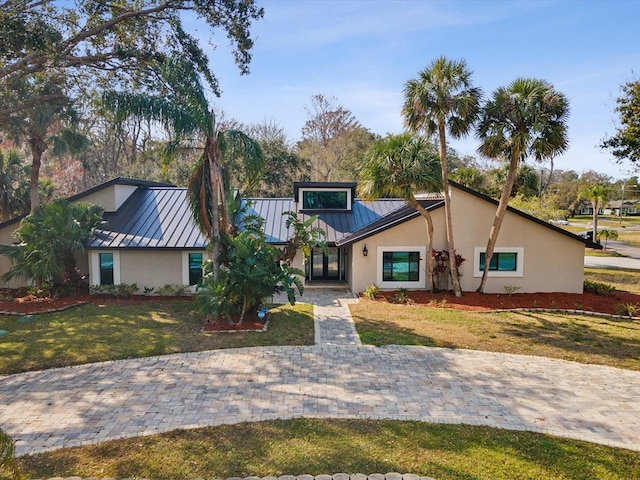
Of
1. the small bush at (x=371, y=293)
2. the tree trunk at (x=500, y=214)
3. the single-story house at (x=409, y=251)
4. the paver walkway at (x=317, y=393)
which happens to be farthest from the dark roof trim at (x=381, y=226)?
the paver walkway at (x=317, y=393)

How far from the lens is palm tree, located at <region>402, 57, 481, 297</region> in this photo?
14.1m

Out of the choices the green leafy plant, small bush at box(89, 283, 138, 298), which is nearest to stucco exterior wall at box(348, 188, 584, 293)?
the green leafy plant

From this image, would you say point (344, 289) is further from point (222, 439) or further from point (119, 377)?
point (222, 439)

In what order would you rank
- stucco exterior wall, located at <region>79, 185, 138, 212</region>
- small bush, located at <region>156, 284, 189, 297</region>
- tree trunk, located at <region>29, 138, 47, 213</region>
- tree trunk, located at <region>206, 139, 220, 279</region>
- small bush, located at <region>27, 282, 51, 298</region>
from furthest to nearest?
stucco exterior wall, located at <region>79, 185, 138, 212</region> → tree trunk, located at <region>29, 138, 47, 213</region> → small bush, located at <region>156, 284, 189, 297</region> → small bush, located at <region>27, 282, 51, 298</region> → tree trunk, located at <region>206, 139, 220, 279</region>

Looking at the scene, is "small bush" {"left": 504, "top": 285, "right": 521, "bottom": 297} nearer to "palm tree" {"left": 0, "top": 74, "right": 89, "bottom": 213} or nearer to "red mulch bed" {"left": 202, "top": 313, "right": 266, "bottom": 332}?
"red mulch bed" {"left": 202, "top": 313, "right": 266, "bottom": 332}

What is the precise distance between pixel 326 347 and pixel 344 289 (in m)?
7.86

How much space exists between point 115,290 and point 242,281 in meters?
7.57

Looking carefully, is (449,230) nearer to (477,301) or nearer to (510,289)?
(477,301)

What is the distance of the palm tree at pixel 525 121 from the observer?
13.9 m

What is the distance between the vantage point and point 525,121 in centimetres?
1395

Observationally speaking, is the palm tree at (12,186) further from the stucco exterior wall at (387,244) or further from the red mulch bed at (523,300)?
the red mulch bed at (523,300)

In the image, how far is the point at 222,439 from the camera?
20.5 ft

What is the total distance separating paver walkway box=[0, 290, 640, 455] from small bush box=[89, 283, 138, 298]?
767 cm

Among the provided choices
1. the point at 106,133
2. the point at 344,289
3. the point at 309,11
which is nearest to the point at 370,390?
the point at 344,289
